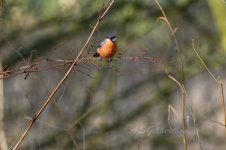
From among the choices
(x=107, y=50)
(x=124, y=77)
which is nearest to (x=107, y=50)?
(x=107, y=50)

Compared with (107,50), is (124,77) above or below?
above

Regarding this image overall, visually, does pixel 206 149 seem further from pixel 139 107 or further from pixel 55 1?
pixel 55 1

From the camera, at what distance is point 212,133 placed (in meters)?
7.56

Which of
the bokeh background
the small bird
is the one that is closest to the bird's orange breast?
the small bird

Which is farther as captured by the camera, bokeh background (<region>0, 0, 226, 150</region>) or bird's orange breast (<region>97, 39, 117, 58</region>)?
bokeh background (<region>0, 0, 226, 150</region>)

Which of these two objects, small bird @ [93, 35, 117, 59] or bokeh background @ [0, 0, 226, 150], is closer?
small bird @ [93, 35, 117, 59]

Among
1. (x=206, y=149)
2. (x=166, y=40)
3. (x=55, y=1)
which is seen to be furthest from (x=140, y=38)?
(x=206, y=149)

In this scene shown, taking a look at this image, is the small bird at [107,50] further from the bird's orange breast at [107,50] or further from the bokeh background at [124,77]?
the bokeh background at [124,77]

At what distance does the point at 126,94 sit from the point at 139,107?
0.33m

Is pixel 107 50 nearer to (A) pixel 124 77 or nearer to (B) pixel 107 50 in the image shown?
(B) pixel 107 50

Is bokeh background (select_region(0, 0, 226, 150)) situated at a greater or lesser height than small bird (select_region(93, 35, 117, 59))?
greater

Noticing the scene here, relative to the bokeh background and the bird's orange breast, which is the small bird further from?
the bokeh background

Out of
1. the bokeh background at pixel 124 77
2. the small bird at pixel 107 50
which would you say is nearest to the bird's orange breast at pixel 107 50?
the small bird at pixel 107 50

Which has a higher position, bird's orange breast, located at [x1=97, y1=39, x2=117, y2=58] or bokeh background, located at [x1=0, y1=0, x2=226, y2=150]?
bokeh background, located at [x1=0, y1=0, x2=226, y2=150]
